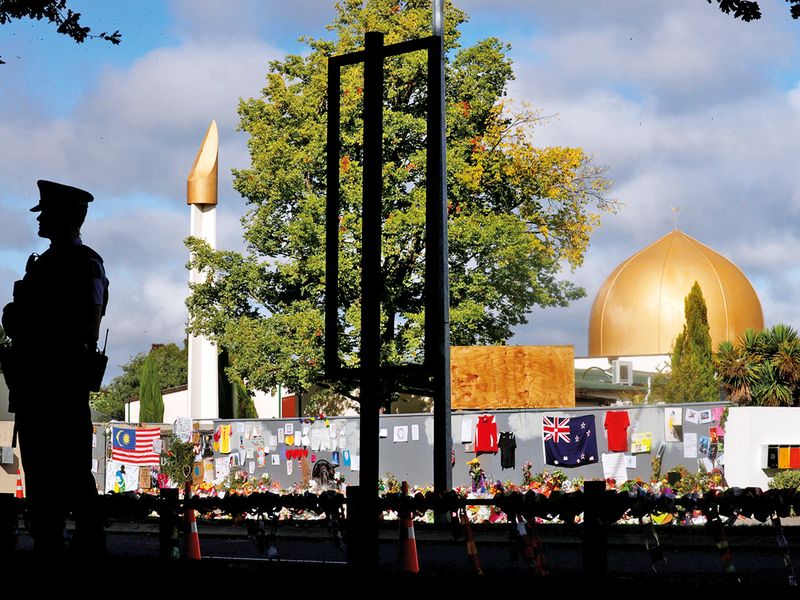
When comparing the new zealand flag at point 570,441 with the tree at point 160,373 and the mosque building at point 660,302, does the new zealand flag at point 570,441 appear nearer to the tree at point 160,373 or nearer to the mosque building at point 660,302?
the mosque building at point 660,302

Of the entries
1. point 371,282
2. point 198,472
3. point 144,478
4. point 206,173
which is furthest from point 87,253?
point 206,173

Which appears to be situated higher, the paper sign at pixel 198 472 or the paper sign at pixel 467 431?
the paper sign at pixel 467 431

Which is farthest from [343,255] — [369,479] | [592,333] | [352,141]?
[592,333]

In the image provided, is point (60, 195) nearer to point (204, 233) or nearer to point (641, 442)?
point (641, 442)

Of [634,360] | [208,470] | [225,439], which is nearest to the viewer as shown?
[225,439]

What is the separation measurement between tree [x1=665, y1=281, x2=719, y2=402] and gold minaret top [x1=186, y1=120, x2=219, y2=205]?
75.6ft

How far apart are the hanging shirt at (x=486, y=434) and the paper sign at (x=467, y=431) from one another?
0.16 metres

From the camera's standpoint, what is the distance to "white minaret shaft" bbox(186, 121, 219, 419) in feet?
186

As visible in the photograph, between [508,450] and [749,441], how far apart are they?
5719 millimetres

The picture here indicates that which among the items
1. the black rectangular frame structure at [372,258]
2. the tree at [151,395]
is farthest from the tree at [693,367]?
the black rectangular frame structure at [372,258]

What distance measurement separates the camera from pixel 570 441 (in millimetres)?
25672

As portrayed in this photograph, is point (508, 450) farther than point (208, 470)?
No

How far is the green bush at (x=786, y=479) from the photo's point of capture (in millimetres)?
28013

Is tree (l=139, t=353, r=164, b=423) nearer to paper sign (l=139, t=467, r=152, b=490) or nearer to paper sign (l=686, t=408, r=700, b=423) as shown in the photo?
paper sign (l=139, t=467, r=152, b=490)
